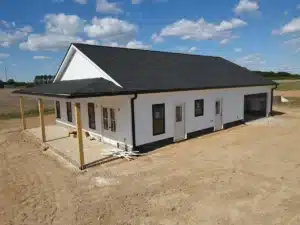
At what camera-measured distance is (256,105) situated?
69.7 feet

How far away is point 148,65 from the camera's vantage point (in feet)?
45.7

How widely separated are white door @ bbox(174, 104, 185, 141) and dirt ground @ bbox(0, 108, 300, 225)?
1.01 m

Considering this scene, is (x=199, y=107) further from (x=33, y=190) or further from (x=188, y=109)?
(x=33, y=190)

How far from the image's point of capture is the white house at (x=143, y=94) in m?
10.5

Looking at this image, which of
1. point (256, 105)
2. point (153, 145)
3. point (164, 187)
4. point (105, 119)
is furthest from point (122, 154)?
point (256, 105)

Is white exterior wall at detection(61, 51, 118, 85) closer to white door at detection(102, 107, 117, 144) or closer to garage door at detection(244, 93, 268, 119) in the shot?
white door at detection(102, 107, 117, 144)

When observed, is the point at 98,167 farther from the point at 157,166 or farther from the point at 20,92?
the point at 20,92

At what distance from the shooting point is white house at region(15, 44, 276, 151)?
10.5 meters

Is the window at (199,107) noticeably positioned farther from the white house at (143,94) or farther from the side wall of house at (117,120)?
Result: the side wall of house at (117,120)

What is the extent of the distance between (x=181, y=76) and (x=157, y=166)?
6.51 m

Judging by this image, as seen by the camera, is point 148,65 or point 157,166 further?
point 148,65

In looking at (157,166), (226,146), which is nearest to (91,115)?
(157,166)

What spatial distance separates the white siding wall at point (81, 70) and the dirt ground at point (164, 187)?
4.39 metres

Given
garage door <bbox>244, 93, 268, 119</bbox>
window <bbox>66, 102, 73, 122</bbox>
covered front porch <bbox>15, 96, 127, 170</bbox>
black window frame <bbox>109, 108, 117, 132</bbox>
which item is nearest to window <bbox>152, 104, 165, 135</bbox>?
black window frame <bbox>109, 108, 117, 132</bbox>
